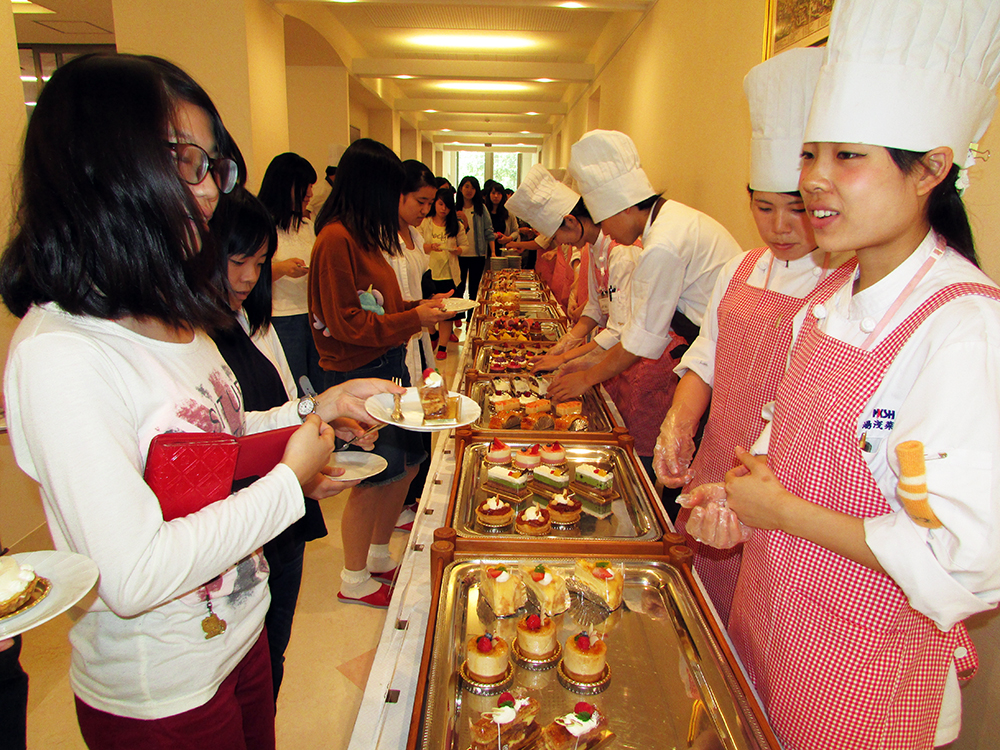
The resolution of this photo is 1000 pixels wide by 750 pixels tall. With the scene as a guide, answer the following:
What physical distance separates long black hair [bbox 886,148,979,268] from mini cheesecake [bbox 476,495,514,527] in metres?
1.06

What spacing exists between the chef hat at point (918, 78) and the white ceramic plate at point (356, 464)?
1.06 metres

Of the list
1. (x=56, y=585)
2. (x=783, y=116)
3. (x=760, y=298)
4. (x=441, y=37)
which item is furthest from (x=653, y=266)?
(x=441, y=37)

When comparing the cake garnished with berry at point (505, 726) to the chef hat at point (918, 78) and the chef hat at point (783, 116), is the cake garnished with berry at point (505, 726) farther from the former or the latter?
the chef hat at point (783, 116)

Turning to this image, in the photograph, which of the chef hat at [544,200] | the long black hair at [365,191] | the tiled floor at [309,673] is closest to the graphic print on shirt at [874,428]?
the tiled floor at [309,673]

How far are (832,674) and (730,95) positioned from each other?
2995 millimetres

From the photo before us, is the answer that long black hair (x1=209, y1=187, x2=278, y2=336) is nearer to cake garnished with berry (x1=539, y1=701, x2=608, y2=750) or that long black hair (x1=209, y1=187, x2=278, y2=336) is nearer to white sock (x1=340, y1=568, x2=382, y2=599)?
cake garnished with berry (x1=539, y1=701, x2=608, y2=750)

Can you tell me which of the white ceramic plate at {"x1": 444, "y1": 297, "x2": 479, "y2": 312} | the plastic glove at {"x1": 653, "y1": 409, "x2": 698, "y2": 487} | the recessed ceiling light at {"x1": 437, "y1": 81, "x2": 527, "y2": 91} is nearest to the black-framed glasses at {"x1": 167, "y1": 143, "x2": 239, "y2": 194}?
the plastic glove at {"x1": 653, "y1": 409, "x2": 698, "y2": 487}

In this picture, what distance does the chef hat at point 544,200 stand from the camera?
328 cm

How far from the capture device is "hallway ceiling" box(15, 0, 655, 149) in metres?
6.24

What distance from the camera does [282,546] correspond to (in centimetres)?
145

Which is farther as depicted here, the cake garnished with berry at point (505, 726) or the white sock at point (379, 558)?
the white sock at point (379, 558)

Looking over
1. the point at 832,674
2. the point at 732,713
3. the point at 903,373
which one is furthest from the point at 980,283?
the point at 732,713

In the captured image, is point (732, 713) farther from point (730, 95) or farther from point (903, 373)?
point (730, 95)

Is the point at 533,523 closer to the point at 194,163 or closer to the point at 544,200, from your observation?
the point at 194,163
